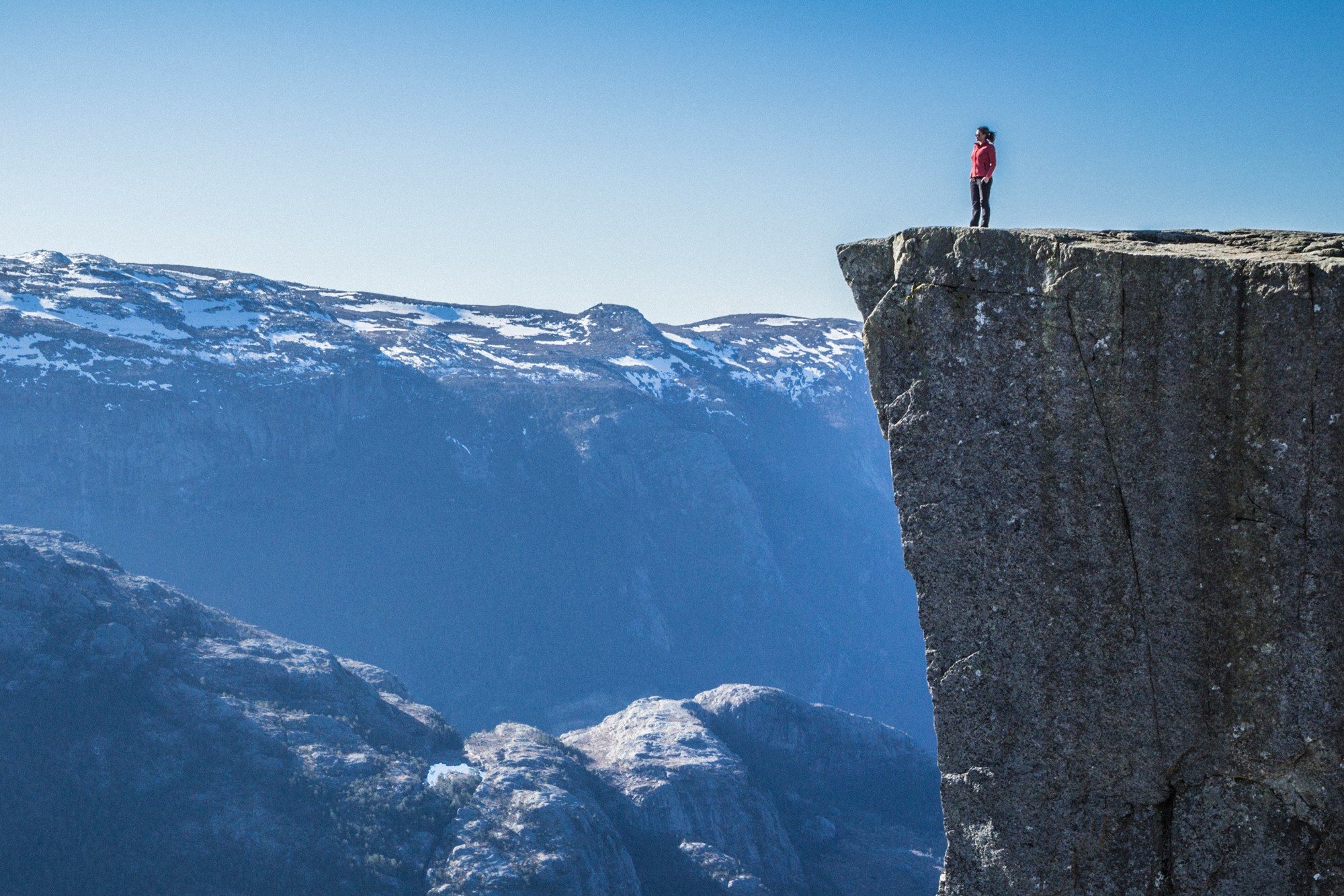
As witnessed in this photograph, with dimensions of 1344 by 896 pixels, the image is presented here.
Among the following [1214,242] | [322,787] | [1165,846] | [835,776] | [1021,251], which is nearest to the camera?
[1165,846]

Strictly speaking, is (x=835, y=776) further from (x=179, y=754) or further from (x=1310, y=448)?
(x=1310, y=448)

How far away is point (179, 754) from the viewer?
7000cm

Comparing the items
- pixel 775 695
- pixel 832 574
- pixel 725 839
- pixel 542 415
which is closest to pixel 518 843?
pixel 725 839

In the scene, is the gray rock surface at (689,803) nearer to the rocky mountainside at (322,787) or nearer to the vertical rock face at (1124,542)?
the rocky mountainside at (322,787)

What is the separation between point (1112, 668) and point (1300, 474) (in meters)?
1.80

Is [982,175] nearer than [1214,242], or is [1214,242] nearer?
[1214,242]

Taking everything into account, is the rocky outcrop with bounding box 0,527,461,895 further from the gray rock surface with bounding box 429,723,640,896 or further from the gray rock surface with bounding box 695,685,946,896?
the gray rock surface with bounding box 695,685,946,896

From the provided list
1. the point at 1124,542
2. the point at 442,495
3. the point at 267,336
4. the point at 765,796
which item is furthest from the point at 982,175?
the point at 267,336

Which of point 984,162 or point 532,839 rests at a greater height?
point 984,162

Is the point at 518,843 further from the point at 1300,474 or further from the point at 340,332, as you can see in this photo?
the point at 340,332

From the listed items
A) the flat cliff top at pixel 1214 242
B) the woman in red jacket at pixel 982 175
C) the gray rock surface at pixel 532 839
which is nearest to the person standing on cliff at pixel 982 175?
the woman in red jacket at pixel 982 175

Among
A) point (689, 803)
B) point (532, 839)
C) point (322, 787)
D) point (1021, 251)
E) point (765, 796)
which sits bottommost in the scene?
point (765, 796)

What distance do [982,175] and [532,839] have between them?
6396 cm

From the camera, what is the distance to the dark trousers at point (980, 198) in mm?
9820
